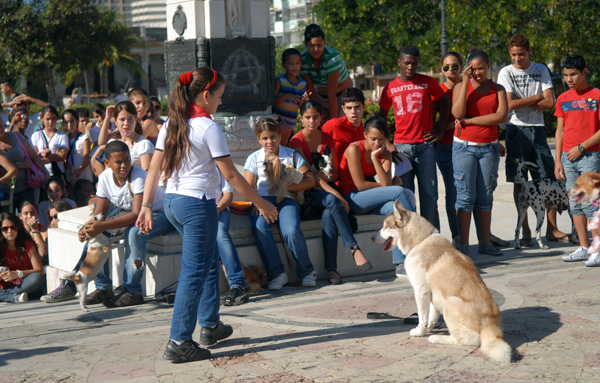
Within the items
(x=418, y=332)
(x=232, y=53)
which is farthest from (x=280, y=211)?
(x=418, y=332)

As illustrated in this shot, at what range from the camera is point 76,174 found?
1032 centimetres

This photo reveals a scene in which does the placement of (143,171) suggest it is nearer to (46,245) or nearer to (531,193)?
(46,245)

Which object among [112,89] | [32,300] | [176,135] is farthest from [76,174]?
[112,89]

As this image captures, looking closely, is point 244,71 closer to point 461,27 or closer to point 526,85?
point 526,85

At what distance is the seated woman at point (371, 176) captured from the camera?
713 centimetres

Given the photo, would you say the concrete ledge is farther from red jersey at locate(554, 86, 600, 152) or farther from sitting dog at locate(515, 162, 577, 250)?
red jersey at locate(554, 86, 600, 152)

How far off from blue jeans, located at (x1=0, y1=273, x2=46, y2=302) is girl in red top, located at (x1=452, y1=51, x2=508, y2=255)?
460cm

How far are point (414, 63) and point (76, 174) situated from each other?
5144 mm

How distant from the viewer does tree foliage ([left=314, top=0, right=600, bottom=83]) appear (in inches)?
1007

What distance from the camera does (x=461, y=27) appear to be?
1115 inches

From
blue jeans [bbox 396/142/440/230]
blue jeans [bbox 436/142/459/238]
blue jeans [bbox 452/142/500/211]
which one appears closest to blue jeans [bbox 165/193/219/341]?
blue jeans [bbox 396/142/440/230]

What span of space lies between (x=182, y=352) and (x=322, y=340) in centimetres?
105


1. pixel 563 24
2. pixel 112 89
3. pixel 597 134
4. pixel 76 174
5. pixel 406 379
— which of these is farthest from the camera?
pixel 112 89

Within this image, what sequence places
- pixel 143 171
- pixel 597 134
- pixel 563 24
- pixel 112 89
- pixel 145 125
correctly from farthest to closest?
pixel 112 89, pixel 563 24, pixel 145 125, pixel 597 134, pixel 143 171
